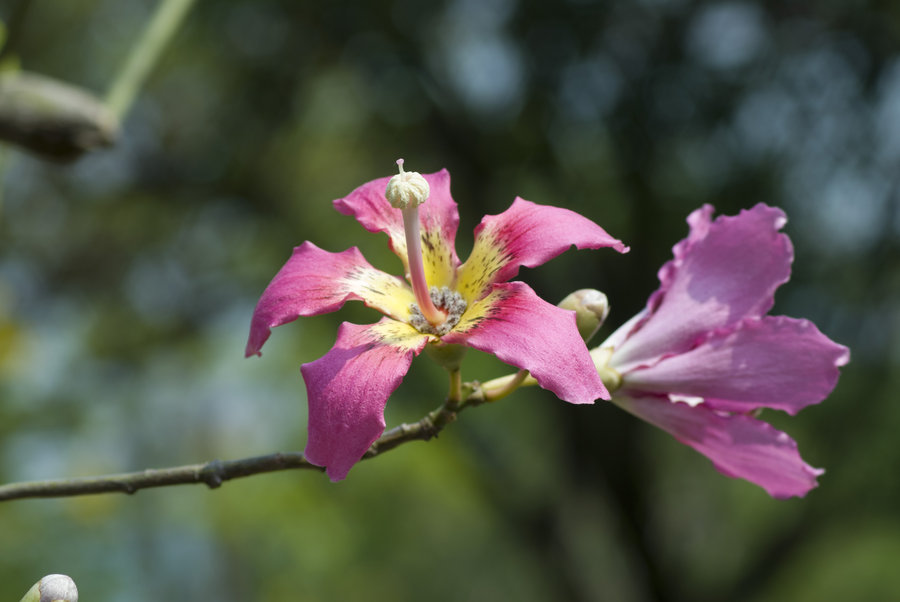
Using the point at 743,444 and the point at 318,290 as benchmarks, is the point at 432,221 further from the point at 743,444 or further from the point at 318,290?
the point at 743,444

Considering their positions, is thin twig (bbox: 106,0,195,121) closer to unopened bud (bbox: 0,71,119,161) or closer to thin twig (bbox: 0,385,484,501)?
unopened bud (bbox: 0,71,119,161)

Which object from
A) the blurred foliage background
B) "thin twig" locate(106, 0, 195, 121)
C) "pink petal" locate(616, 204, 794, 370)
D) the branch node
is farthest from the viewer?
the blurred foliage background

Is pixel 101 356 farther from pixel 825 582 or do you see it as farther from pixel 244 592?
pixel 825 582

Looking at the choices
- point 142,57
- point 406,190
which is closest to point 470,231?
point 142,57

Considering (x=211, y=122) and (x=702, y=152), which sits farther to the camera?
(x=211, y=122)

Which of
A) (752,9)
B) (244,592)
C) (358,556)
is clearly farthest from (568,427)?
(244,592)

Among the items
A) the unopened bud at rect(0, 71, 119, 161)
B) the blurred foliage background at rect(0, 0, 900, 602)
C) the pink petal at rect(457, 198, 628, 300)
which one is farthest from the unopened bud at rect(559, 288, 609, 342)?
the blurred foliage background at rect(0, 0, 900, 602)
